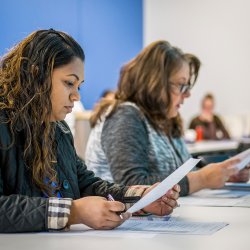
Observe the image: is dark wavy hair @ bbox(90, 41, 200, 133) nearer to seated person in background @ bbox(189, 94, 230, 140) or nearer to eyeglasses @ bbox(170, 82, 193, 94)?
eyeglasses @ bbox(170, 82, 193, 94)

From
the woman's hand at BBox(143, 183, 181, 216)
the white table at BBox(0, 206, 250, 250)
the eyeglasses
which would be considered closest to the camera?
the white table at BBox(0, 206, 250, 250)

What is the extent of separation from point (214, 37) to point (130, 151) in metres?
7.62

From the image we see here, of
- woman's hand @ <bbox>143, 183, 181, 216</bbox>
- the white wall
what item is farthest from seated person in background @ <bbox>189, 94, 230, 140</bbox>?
woman's hand @ <bbox>143, 183, 181, 216</bbox>

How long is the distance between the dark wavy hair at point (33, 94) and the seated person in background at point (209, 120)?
25.5 ft

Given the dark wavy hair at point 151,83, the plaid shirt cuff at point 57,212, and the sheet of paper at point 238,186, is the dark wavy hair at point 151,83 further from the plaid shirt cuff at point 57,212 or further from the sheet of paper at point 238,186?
the plaid shirt cuff at point 57,212

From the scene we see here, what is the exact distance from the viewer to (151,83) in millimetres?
2811

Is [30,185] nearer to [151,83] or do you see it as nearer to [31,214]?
[31,214]

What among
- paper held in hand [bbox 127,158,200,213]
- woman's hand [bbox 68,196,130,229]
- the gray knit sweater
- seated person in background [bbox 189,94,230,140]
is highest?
paper held in hand [bbox 127,158,200,213]

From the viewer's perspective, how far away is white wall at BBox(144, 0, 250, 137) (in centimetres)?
972

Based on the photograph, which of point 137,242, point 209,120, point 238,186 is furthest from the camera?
point 209,120

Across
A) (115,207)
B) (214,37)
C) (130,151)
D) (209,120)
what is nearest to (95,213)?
(115,207)

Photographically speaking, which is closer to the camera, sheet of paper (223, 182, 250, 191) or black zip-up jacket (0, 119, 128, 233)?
black zip-up jacket (0, 119, 128, 233)

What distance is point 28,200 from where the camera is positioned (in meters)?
1.65

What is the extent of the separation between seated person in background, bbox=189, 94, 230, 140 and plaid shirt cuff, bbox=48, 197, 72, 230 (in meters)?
7.92
